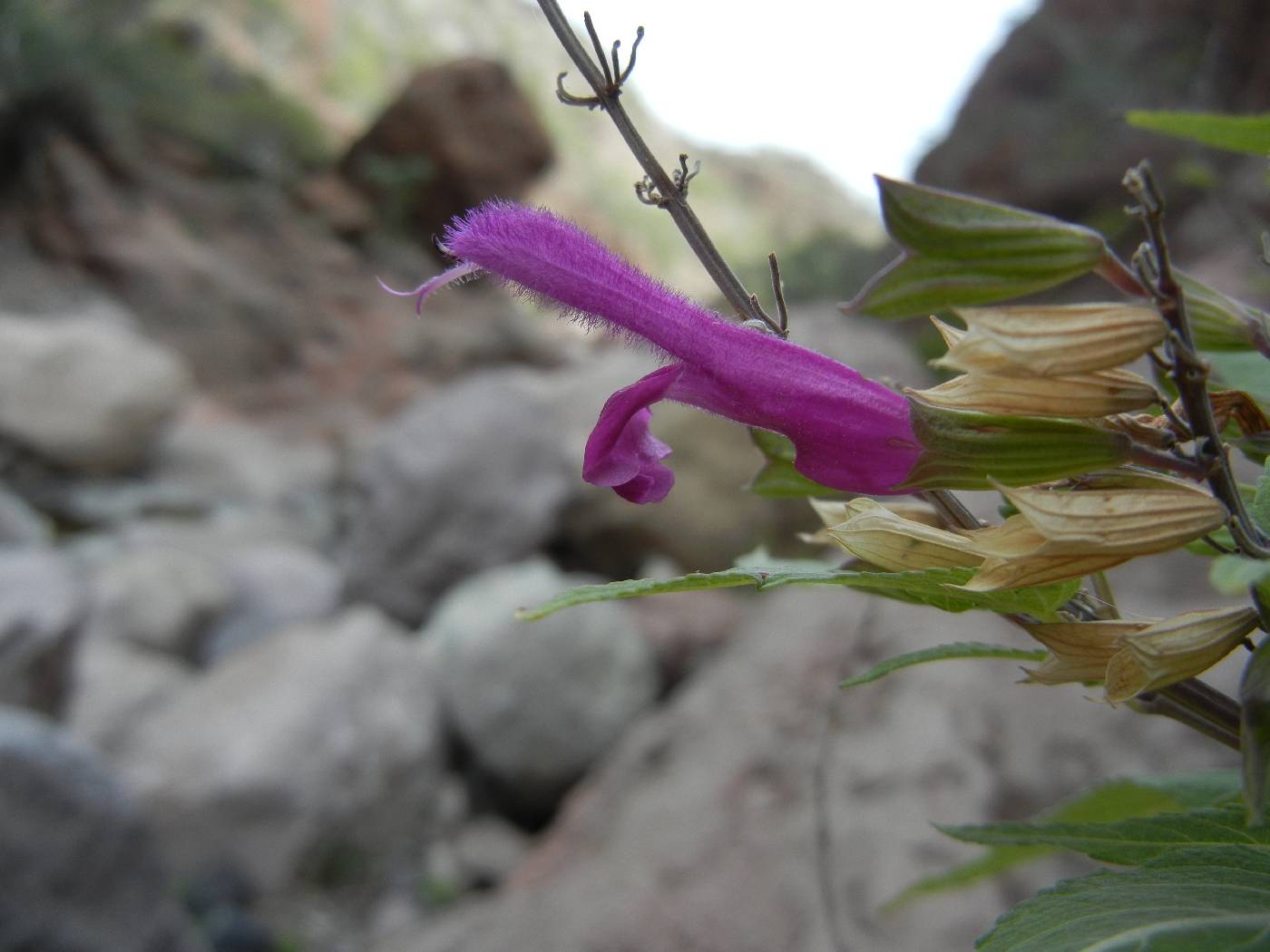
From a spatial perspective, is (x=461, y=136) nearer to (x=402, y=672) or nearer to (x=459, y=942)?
(x=402, y=672)

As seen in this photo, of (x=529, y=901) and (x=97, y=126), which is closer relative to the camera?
(x=529, y=901)

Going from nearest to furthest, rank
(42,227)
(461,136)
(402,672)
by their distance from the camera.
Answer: (402,672) < (42,227) < (461,136)

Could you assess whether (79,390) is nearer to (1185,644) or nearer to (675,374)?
(675,374)

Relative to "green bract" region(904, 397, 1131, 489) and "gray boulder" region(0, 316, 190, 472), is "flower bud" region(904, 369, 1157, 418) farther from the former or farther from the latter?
"gray boulder" region(0, 316, 190, 472)

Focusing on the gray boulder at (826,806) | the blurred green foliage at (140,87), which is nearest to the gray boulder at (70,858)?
the gray boulder at (826,806)

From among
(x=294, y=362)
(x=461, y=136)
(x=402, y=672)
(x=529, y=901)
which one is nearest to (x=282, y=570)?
(x=402, y=672)

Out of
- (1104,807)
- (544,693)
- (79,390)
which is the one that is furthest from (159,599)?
(1104,807)

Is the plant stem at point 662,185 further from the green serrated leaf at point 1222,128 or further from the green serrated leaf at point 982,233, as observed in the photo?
the green serrated leaf at point 1222,128
